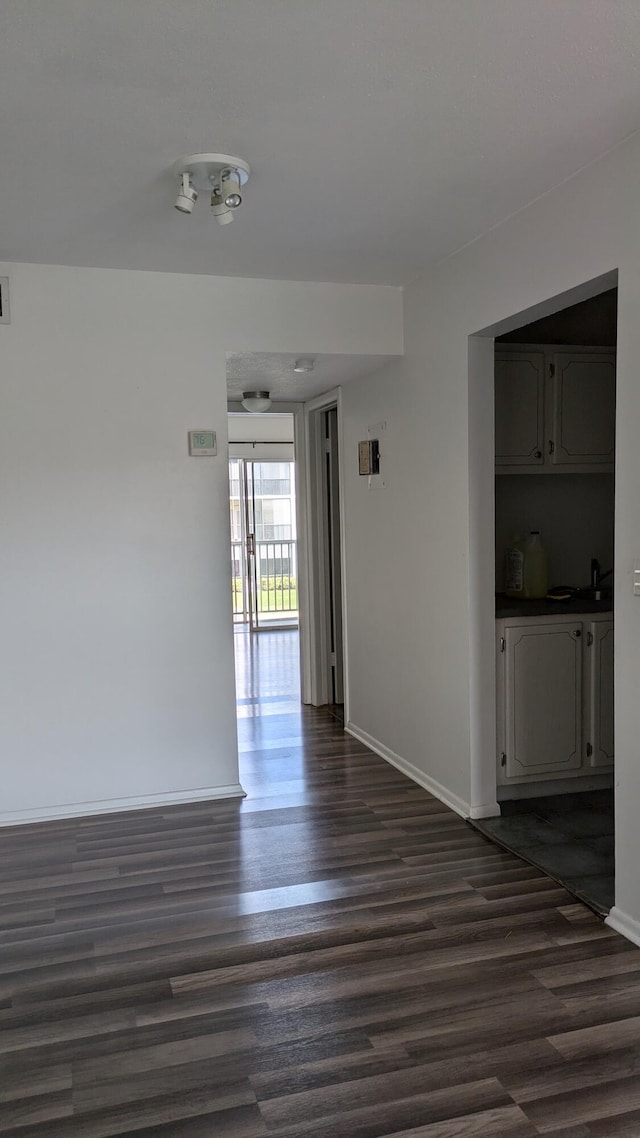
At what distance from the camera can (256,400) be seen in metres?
5.34

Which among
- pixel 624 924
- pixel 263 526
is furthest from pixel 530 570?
pixel 263 526

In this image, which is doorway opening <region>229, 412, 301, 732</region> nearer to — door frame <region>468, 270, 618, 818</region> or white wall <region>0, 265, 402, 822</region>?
white wall <region>0, 265, 402, 822</region>

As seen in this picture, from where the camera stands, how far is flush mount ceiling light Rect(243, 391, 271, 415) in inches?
210

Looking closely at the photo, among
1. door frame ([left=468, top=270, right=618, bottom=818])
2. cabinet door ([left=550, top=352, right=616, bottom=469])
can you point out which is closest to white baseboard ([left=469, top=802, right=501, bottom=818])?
door frame ([left=468, top=270, right=618, bottom=818])

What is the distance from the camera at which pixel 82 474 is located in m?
3.88

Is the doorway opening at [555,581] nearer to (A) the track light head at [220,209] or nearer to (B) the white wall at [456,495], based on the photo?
(B) the white wall at [456,495]

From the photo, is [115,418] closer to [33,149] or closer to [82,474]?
[82,474]

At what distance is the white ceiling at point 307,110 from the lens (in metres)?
1.92

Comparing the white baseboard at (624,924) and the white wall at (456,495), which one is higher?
the white wall at (456,495)

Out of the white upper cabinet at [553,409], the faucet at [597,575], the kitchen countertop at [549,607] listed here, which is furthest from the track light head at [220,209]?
the faucet at [597,575]

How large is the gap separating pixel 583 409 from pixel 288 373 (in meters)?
1.59

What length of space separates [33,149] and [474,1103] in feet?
9.33


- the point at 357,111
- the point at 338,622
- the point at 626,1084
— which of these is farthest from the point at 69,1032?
the point at 338,622

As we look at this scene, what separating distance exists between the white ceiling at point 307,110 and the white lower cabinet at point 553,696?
181cm
